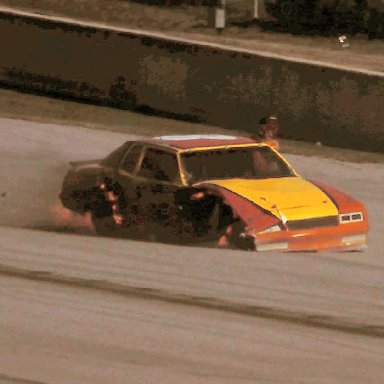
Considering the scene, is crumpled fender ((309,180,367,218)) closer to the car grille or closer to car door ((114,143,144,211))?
the car grille

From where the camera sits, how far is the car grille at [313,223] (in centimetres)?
1444

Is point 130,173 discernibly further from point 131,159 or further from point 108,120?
point 108,120

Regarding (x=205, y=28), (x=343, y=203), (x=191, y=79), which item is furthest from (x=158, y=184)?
(x=205, y=28)

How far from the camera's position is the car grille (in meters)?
14.4

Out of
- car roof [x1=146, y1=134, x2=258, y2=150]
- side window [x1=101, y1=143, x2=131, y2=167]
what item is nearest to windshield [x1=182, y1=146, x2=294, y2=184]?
car roof [x1=146, y1=134, x2=258, y2=150]

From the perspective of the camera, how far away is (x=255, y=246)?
1420cm

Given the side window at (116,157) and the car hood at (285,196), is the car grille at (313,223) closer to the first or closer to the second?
the car hood at (285,196)

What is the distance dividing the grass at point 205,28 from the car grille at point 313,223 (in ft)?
63.4

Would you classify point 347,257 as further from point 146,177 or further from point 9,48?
point 9,48

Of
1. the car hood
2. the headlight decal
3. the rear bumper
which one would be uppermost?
the car hood

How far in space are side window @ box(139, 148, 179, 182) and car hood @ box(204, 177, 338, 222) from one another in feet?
1.66

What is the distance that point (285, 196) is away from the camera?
14.9 m

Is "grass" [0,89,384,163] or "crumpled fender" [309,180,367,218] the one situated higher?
"crumpled fender" [309,180,367,218]

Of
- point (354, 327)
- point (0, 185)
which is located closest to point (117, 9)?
point (0, 185)
